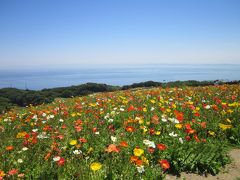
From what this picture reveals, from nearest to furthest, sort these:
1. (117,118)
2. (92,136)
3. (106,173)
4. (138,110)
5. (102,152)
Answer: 1. (106,173)
2. (102,152)
3. (92,136)
4. (117,118)
5. (138,110)

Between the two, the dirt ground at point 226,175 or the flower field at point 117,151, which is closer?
the flower field at point 117,151

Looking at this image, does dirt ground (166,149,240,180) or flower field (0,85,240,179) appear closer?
flower field (0,85,240,179)

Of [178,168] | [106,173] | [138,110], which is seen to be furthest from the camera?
[138,110]

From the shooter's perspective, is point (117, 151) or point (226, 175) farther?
point (226, 175)

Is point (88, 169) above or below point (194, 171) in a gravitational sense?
above

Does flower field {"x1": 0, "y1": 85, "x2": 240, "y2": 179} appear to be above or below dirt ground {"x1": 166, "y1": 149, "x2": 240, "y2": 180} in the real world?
above

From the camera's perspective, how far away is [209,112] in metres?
8.68

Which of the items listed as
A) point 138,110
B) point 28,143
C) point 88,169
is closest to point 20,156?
point 28,143

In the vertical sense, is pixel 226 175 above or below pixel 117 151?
below

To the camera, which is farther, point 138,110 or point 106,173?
point 138,110

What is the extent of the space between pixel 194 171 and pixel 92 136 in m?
2.54

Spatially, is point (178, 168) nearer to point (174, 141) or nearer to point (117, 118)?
point (174, 141)

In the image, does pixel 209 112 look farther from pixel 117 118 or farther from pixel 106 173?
pixel 106 173

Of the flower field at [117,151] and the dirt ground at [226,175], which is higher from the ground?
the flower field at [117,151]
